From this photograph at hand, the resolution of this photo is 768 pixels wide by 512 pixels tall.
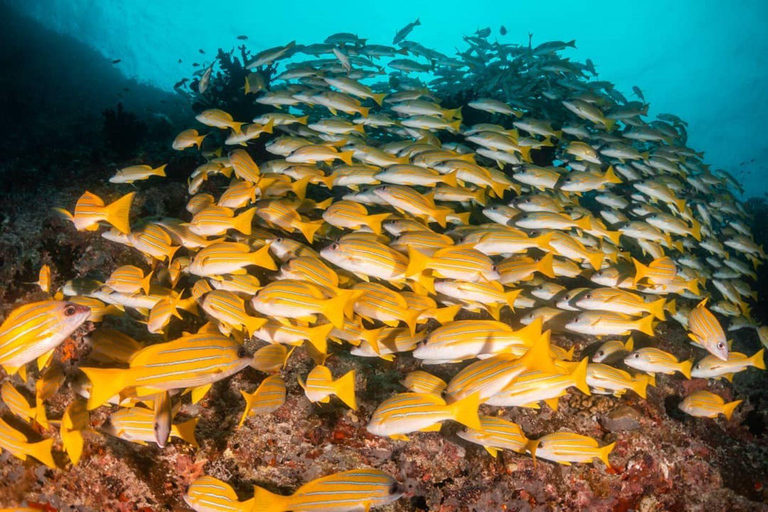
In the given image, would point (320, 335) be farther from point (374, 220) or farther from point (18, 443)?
point (18, 443)

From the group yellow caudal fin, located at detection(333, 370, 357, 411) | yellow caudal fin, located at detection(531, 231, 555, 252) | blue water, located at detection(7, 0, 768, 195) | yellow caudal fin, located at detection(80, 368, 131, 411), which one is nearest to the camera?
yellow caudal fin, located at detection(80, 368, 131, 411)

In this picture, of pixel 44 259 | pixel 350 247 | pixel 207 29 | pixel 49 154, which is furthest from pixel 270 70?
pixel 207 29

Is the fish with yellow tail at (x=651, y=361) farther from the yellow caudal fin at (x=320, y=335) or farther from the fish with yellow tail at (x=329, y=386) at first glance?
the yellow caudal fin at (x=320, y=335)

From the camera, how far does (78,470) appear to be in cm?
344

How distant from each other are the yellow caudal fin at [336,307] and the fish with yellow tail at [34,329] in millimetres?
1599

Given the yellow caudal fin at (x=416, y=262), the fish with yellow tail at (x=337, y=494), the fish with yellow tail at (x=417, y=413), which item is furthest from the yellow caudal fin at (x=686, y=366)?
the fish with yellow tail at (x=337, y=494)

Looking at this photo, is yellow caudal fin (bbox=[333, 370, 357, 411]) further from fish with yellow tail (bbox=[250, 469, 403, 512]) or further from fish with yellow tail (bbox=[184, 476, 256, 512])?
fish with yellow tail (bbox=[184, 476, 256, 512])

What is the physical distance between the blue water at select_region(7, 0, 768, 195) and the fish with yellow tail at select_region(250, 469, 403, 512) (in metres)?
45.4

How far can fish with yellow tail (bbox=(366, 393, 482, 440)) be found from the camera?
8.86 ft

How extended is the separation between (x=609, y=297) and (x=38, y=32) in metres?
31.2

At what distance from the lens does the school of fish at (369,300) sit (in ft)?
8.84

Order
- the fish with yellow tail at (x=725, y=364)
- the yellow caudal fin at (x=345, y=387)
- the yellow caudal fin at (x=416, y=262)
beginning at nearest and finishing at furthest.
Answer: the yellow caudal fin at (x=345, y=387) → the yellow caudal fin at (x=416, y=262) → the fish with yellow tail at (x=725, y=364)

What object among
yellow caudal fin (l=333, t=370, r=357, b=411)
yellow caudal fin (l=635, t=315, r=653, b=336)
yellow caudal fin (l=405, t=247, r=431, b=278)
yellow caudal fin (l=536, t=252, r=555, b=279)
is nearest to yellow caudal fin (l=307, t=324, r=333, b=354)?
yellow caudal fin (l=333, t=370, r=357, b=411)

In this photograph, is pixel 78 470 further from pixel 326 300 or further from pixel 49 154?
pixel 49 154
